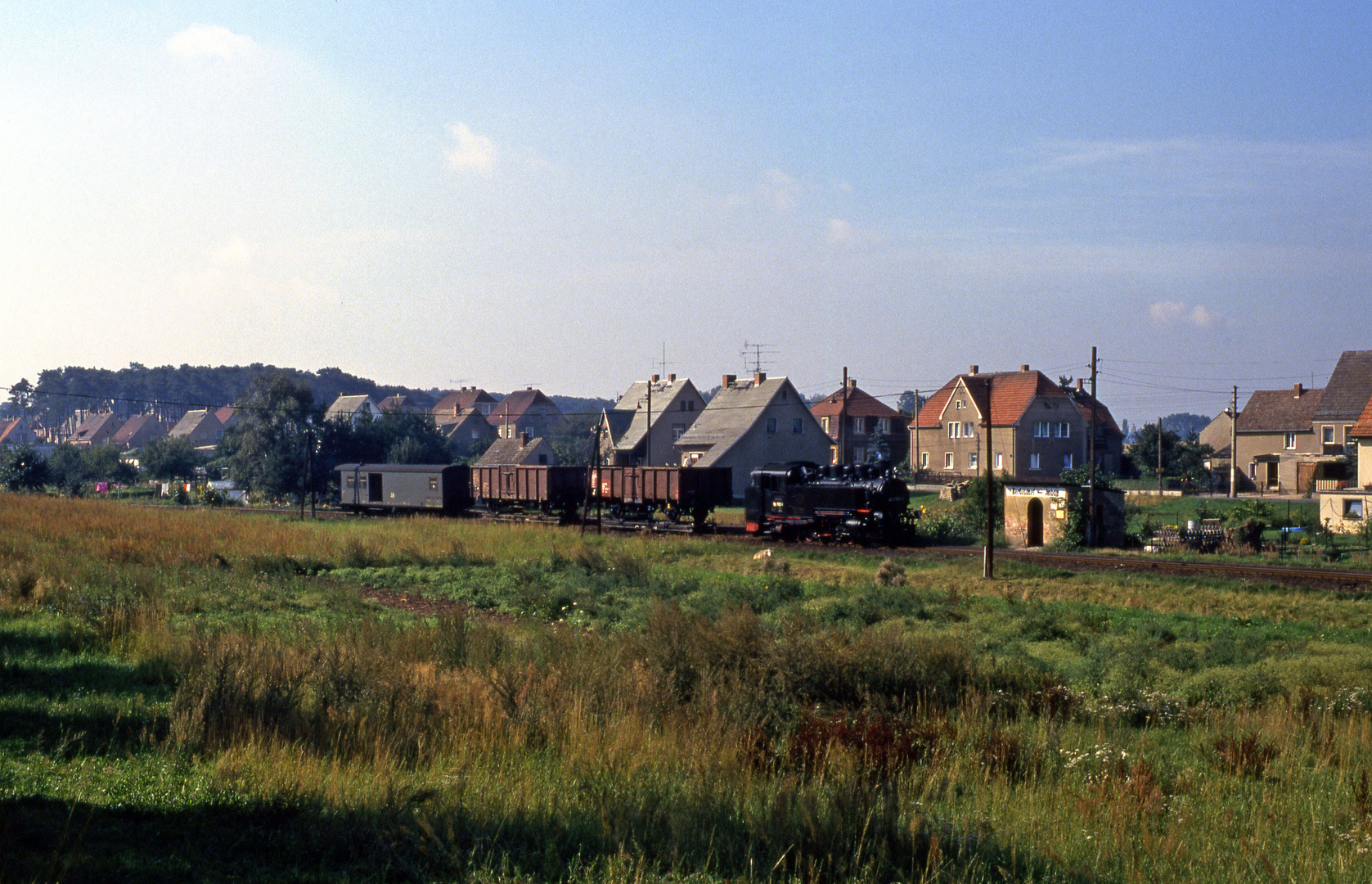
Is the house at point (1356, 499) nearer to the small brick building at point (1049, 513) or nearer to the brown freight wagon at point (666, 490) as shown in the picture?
the small brick building at point (1049, 513)

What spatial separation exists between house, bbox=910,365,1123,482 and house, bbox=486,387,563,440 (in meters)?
51.7

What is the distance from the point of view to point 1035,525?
36500 millimetres

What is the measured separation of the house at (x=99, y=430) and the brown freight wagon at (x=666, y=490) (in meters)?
120

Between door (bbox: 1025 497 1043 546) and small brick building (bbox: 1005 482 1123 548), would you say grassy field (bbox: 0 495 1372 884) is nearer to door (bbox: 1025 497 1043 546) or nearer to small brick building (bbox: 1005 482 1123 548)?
small brick building (bbox: 1005 482 1123 548)

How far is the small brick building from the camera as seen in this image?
115ft

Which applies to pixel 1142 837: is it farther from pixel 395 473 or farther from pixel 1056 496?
pixel 395 473

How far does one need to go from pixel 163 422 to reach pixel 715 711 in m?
164

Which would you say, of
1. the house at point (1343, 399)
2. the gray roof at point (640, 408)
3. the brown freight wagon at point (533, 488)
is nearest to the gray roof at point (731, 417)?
the gray roof at point (640, 408)

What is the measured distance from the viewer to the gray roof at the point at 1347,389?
66562mm

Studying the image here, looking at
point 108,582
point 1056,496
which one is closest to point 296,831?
point 108,582

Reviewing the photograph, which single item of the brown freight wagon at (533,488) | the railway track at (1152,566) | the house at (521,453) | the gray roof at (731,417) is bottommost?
the railway track at (1152,566)

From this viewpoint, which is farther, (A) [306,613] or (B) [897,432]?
(B) [897,432]

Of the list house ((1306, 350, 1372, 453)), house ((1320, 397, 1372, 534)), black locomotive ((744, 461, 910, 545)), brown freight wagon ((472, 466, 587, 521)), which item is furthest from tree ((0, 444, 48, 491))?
house ((1306, 350, 1372, 453))

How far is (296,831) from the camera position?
6305 mm
